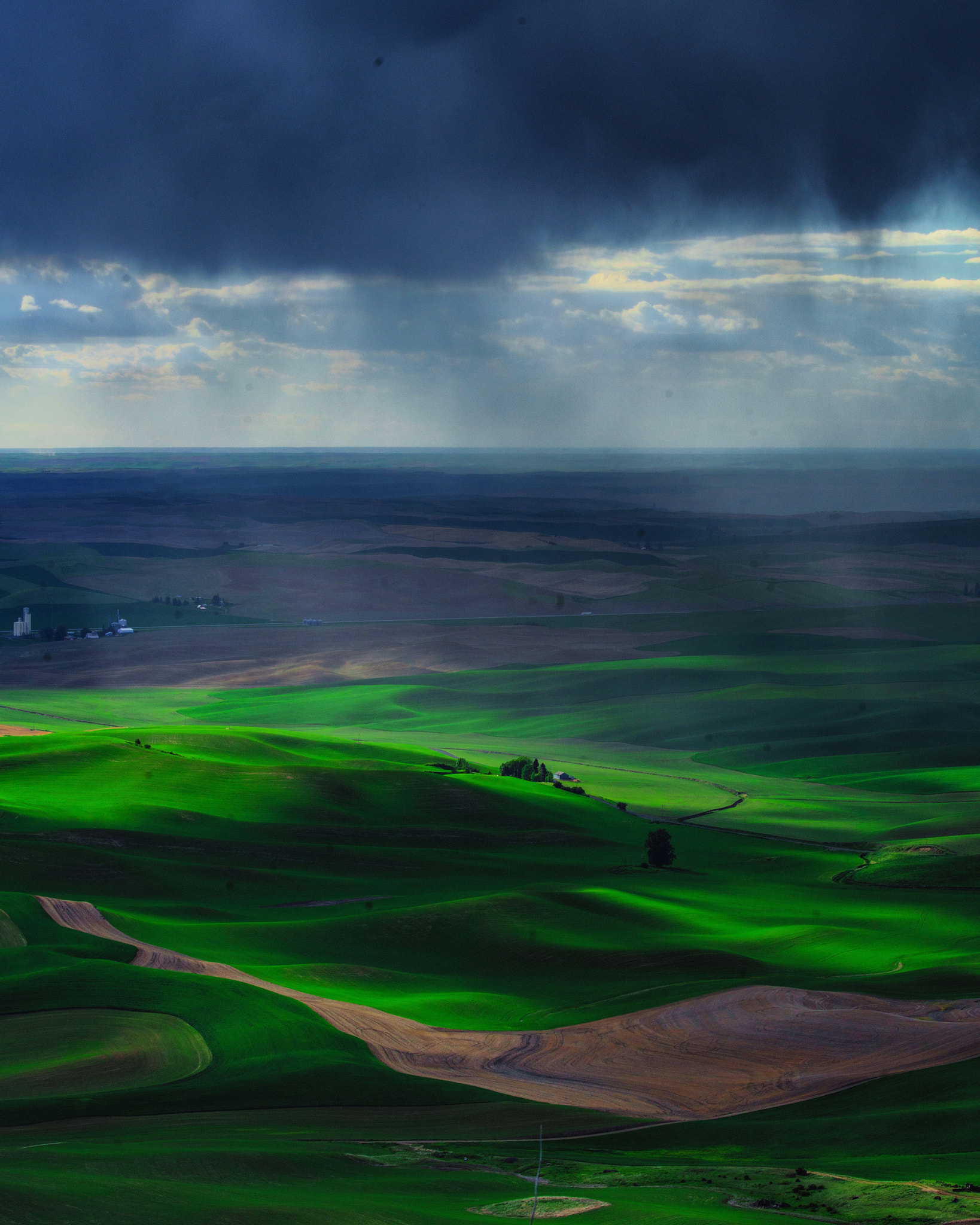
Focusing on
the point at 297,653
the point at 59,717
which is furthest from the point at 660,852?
the point at 297,653

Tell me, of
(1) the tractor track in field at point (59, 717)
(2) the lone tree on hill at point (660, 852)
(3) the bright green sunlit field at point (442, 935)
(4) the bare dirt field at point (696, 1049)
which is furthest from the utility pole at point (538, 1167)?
(1) the tractor track in field at point (59, 717)

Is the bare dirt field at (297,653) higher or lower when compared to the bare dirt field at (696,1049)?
higher

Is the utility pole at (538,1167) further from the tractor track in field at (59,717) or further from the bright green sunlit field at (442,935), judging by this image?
the tractor track in field at (59,717)

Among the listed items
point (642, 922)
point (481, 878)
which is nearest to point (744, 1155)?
point (642, 922)

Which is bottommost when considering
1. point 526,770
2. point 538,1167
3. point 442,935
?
point 442,935

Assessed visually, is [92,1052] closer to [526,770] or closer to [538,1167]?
[538,1167]

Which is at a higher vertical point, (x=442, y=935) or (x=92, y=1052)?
(x=92, y=1052)
